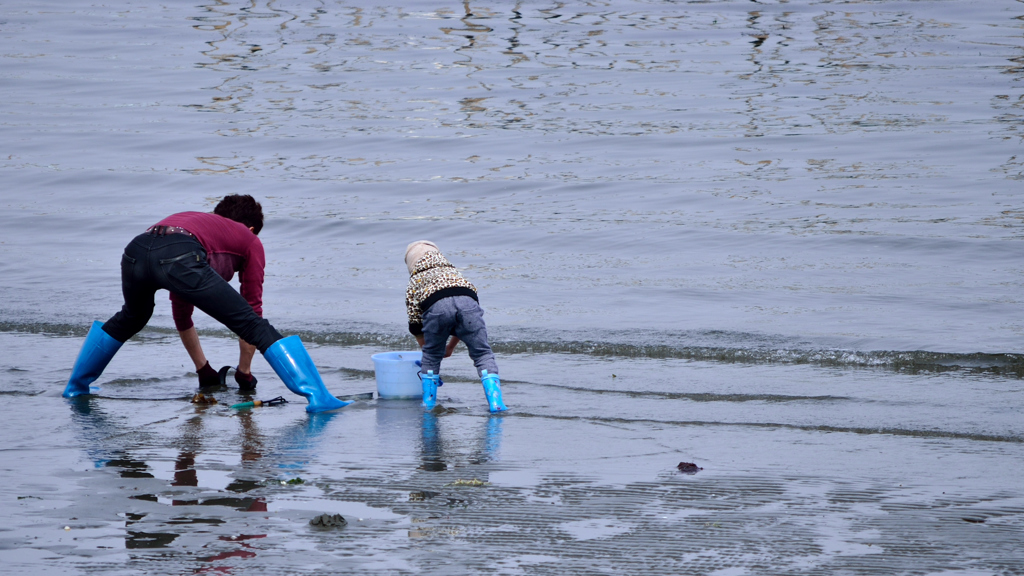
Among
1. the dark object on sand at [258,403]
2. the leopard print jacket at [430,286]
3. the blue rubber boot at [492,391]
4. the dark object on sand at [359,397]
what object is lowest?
the dark object on sand at [359,397]

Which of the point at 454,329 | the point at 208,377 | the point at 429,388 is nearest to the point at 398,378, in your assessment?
the point at 429,388

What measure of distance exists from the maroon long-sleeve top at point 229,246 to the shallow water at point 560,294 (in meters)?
0.84

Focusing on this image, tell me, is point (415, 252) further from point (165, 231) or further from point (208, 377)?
point (208, 377)

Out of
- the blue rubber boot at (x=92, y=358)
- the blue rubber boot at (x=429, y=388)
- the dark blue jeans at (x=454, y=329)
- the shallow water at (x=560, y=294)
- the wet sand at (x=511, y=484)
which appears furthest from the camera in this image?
the blue rubber boot at (x=92, y=358)

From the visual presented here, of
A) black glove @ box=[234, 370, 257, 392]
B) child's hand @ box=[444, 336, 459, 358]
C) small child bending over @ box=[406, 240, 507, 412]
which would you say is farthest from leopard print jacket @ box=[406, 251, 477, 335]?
black glove @ box=[234, 370, 257, 392]

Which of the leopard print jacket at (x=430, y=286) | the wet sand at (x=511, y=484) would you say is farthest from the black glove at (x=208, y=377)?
the leopard print jacket at (x=430, y=286)

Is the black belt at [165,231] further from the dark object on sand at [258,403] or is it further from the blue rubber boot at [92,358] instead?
the dark object on sand at [258,403]

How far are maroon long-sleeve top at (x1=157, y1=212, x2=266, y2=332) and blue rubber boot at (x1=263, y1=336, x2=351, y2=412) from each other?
1.72ft

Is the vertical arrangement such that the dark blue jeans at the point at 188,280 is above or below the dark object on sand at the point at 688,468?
above

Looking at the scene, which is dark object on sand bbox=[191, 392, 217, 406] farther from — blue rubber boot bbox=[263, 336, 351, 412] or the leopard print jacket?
the leopard print jacket

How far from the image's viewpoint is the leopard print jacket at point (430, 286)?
23.4ft

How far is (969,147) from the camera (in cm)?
2108

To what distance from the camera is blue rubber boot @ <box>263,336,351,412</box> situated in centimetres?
689

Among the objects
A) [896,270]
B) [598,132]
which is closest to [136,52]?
[598,132]
